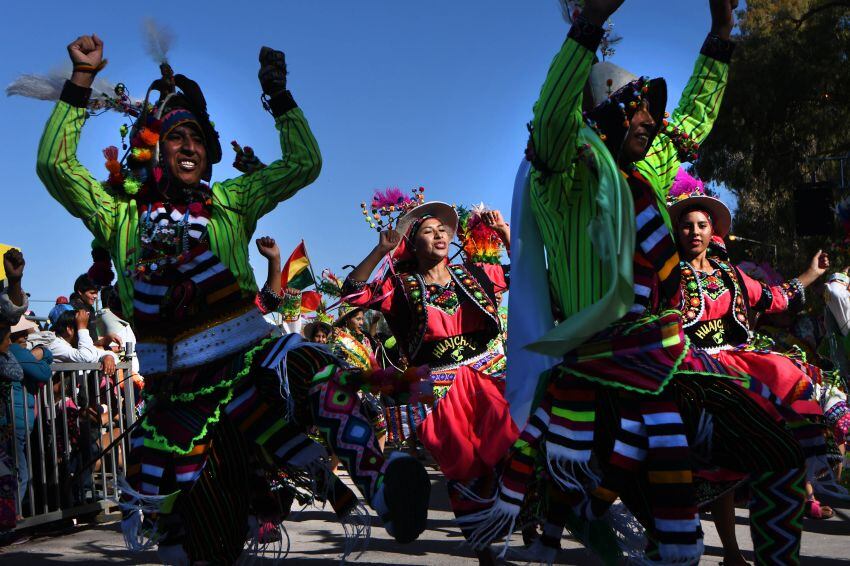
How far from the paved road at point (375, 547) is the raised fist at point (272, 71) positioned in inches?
109

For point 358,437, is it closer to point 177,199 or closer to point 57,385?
point 177,199

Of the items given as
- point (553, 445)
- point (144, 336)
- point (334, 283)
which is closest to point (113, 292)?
point (144, 336)

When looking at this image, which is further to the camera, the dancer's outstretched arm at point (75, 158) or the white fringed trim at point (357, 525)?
the dancer's outstretched arm at point (75, 158)

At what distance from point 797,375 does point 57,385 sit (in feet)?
18.6

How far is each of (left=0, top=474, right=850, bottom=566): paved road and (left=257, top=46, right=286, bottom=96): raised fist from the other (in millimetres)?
2757

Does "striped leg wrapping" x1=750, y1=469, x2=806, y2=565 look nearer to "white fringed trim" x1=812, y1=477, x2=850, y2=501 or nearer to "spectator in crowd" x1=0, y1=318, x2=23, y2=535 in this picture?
"white fringed trim" x1=812, y1=477, x2=850, y2=501

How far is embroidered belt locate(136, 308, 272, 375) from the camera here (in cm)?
415

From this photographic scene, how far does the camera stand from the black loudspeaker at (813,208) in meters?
18.2

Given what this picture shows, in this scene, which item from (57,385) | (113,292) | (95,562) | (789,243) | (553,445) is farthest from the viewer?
(789,243)

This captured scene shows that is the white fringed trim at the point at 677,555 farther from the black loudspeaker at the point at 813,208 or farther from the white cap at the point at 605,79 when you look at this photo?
the black loudspeaker at the point at 813,208

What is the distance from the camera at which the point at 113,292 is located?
181 inches

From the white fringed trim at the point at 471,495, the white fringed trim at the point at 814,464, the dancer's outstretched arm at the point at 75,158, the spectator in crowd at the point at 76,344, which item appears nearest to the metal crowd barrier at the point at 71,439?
the spectator in crowd at the point at 76,344

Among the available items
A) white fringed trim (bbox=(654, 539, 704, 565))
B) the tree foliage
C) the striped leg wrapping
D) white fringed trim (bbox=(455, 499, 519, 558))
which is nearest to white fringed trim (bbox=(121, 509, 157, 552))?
white fringed trim (bbox=(455, 499, 519, 558))

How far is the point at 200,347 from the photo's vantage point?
4160 mm
